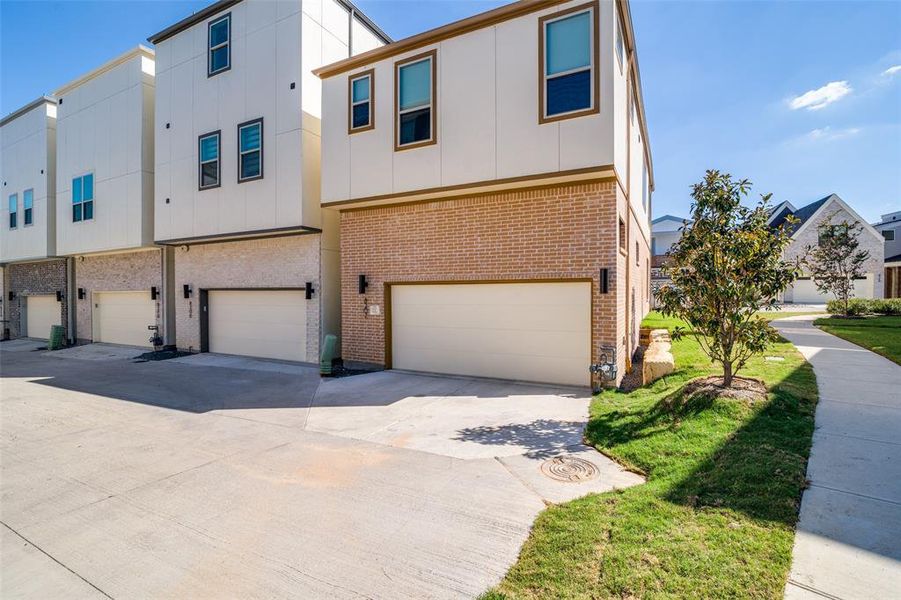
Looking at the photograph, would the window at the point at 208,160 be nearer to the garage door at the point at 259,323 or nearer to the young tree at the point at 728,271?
the garage door at the point at 259,323

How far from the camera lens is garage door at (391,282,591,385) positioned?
27.5ft

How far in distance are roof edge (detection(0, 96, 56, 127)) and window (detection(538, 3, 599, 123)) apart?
19857 millimetres

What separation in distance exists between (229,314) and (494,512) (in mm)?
12009

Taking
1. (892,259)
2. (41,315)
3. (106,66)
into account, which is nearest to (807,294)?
(892,259)

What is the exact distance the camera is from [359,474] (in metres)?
4.61

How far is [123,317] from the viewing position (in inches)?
637

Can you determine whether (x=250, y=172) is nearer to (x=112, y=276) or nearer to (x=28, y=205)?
(x=112, y=276)

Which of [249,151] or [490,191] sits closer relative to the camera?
[490,191]

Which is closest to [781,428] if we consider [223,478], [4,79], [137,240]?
[223,478]

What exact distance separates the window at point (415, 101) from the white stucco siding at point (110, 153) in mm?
9741

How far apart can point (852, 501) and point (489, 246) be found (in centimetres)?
657

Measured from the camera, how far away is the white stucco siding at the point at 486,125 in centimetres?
767

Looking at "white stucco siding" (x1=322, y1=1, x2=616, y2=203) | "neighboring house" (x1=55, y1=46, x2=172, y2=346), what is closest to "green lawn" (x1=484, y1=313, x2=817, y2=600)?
"white stucco siding" (x1=322, y1=1, x2=616, y2=203)

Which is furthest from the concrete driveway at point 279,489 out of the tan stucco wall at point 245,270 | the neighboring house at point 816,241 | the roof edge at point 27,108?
the neighboring house at point 816,241
